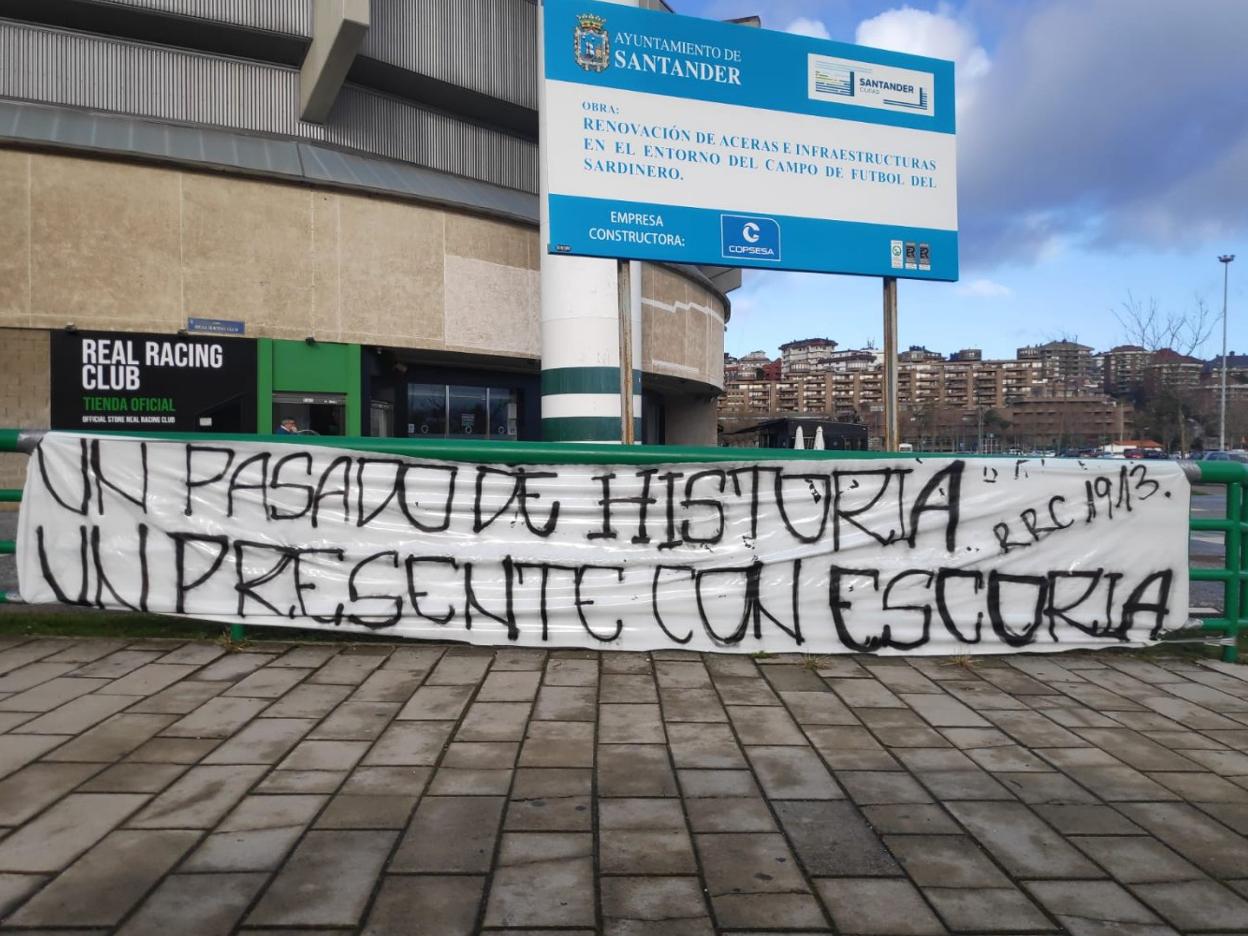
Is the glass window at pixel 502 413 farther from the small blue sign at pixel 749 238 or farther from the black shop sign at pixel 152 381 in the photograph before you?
the small blue sign at pixel 749 238

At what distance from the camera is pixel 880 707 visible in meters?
4.73

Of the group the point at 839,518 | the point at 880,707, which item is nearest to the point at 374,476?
the point at 839,518

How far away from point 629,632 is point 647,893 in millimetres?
2936

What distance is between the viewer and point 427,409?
917 inches

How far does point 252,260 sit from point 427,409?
239 inches

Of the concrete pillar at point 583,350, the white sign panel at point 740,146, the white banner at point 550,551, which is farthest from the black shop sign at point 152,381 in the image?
the white banner at point 550,551

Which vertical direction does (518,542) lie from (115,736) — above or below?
above

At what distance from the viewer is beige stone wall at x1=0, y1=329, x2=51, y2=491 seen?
17.1 meters

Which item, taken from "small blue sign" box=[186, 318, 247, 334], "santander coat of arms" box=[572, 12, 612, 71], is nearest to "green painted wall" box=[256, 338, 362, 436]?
"small blue sign" box=[186, 318, 247, 334]

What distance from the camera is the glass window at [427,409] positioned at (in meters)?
22.9

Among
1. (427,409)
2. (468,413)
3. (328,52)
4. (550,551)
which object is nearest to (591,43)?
(550,551)

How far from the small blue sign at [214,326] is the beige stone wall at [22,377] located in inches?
105

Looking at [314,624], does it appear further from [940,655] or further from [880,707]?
[940,655]

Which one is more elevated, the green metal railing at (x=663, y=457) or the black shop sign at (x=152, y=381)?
the black shop sign at (x=152, y=381)
